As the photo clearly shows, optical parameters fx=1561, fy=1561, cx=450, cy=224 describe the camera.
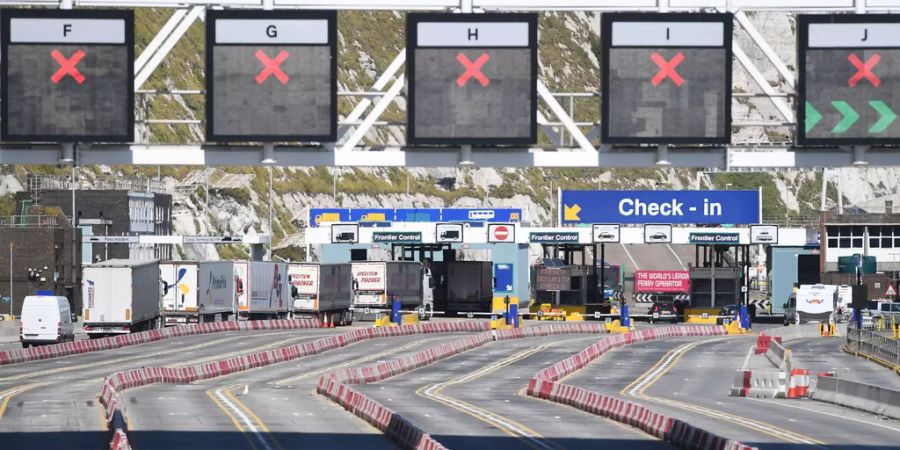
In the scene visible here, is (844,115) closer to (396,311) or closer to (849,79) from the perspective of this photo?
(849,79)

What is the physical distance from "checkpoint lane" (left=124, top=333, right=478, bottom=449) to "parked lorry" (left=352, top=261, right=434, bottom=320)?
97.6ft

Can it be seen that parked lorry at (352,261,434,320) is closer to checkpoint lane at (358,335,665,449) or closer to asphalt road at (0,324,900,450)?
asphalt road at (0,324,900,450)

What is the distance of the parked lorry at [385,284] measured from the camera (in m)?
→ 93.5

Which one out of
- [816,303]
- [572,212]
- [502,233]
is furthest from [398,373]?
[572,212]

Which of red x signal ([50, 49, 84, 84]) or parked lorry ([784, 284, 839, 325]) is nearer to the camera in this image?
red x signal ([50, 49, 84, 84])

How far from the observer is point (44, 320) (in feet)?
225

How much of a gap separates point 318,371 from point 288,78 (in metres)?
34.3

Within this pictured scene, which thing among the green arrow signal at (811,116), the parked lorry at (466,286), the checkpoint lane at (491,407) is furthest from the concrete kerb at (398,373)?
the parked lorry at (466,286)

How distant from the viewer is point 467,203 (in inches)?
7480

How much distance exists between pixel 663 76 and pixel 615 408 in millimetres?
15484

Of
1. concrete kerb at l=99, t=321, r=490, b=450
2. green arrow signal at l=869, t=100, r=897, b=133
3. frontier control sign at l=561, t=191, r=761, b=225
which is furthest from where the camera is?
frontier control sign at l=561, t=191, r=761, b=225

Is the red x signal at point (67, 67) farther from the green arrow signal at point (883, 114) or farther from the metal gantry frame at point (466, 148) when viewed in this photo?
the green arrow signal at point (883, 114)

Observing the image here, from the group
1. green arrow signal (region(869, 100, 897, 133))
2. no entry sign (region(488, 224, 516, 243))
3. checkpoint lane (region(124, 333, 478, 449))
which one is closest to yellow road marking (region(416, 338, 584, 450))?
checkpoint lane (region(124, 333, 478, 449))

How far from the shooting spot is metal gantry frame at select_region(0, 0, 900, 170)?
27031 millimetres
